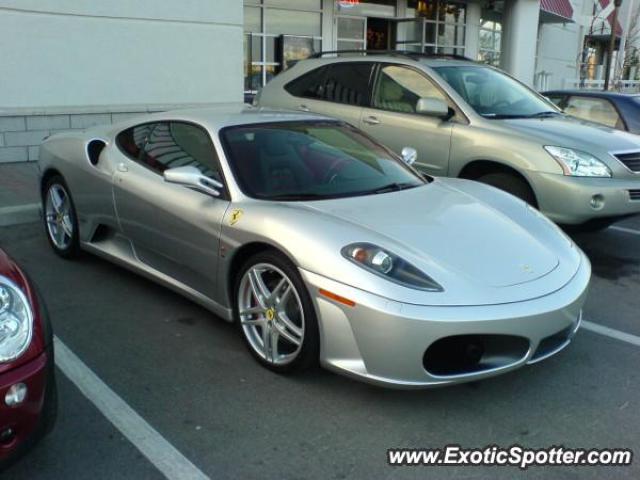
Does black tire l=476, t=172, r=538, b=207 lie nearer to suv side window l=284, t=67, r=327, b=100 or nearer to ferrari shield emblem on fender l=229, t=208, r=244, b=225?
suv side window l=284, t=67, r=327, b=100

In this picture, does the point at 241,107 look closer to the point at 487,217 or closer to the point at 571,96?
the point at 487,217

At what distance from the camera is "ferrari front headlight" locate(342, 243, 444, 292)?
3115 mm

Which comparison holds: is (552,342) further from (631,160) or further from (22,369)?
(631,160)

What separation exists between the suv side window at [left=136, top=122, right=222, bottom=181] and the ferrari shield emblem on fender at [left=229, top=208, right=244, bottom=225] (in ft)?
1.07

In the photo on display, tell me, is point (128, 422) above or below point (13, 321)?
below

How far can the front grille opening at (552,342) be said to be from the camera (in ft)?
10.8

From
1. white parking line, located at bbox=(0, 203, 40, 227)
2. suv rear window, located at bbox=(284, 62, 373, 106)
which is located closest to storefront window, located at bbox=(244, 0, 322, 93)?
suv rear window, located at bbox=(284, 62, 373, 106)

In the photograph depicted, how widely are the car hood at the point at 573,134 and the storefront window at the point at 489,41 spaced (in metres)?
15.6

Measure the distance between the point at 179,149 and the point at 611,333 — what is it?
9.95ft

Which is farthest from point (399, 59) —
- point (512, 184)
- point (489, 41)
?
point (489, 41)

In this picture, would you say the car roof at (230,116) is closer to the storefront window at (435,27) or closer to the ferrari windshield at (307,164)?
the ferrari windshield at (307,164)

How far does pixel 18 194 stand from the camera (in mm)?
7367

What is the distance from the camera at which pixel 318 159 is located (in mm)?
4289

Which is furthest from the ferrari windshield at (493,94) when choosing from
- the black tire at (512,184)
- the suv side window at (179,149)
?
the suv side window at (179,149)
